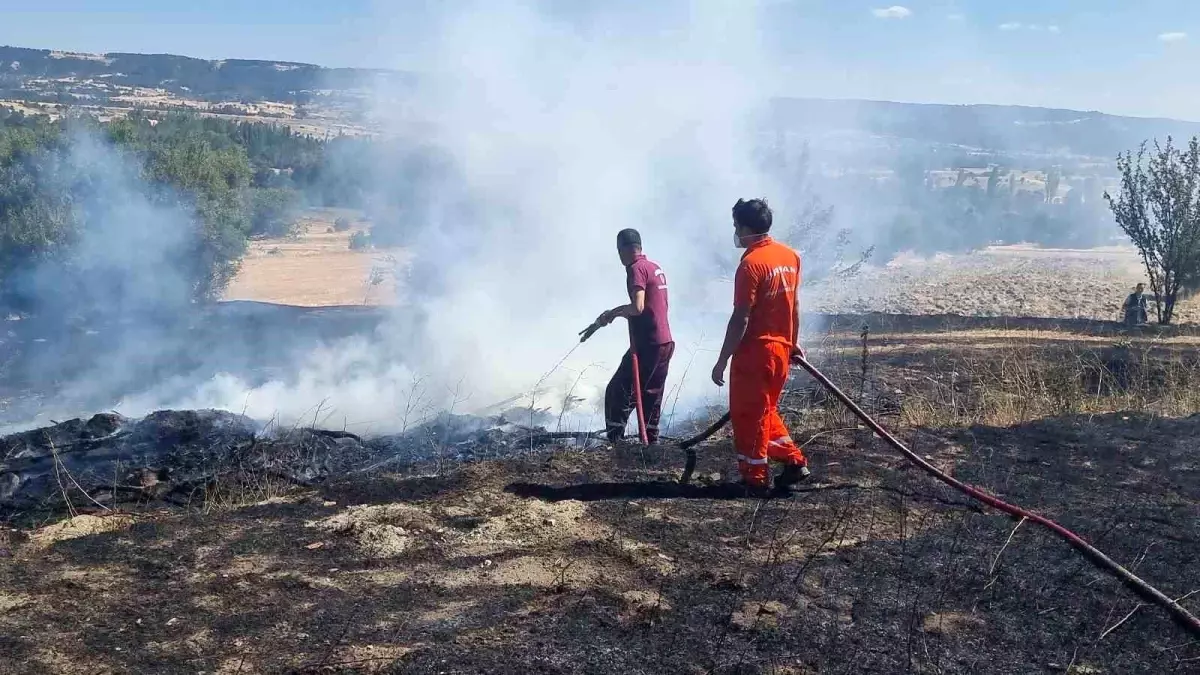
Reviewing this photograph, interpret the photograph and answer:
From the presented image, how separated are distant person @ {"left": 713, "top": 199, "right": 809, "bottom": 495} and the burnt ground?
289 millimetres

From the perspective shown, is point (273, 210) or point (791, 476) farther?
point (273, 210)

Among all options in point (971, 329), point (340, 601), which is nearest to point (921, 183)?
point (971, 329)

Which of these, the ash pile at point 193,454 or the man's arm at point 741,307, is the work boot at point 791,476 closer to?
the man's arm at point 741,307

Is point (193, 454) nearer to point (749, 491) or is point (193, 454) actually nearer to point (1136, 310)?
point (749, 491)

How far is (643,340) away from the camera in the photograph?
6578 millimetres

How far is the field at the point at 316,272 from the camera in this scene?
855 inches

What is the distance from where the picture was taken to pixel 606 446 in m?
6.27

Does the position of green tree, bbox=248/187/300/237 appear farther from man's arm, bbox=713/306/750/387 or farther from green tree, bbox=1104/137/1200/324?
man's arm, bbox=713/306/750/387

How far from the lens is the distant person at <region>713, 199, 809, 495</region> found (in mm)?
4801

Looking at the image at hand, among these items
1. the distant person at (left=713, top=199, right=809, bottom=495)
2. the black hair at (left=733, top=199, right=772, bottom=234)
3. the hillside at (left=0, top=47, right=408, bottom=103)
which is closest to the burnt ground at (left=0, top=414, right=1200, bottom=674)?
the distant person at (left=713, top=199, right=809, bottom=495)

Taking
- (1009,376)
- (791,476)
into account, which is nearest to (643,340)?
(791,476)

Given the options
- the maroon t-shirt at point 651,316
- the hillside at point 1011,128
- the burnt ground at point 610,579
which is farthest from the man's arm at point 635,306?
the hillside at point 1011,128

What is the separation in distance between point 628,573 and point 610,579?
0.33ft

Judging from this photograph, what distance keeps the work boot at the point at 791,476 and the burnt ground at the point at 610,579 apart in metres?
0.14
